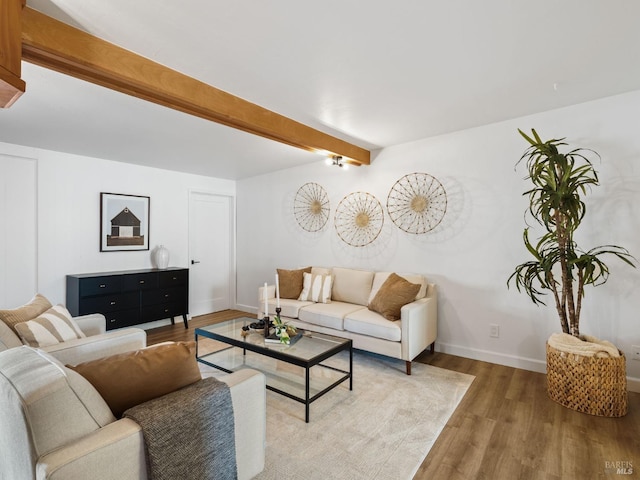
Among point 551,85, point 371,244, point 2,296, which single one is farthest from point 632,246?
point 2,296

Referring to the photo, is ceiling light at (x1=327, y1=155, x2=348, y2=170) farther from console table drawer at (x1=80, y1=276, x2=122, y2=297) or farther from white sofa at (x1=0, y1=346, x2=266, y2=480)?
white sofa at (x1=0, y1=346, x2=266, y2=480)

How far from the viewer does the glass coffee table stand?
94.8 inches

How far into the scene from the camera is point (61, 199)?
159 inches

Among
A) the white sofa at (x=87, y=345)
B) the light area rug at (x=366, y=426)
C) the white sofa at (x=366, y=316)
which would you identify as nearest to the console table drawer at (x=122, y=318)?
the white sofa at (x=366, y=316)

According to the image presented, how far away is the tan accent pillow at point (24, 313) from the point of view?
1.83 m

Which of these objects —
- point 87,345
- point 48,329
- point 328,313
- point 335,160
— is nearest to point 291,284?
point 328,313

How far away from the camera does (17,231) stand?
12.2 ft

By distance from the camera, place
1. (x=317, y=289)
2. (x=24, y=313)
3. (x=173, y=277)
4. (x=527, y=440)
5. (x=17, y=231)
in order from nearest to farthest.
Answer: (x=24, y=313), (x=527, y=440), (x=17, y=231), (x=317, y=289), (x=173, y=277)

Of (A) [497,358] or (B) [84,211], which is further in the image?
(B) [84,211]

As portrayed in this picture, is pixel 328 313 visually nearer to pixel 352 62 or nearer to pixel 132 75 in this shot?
pixel 352 62

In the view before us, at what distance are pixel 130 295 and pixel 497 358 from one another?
14.2 ft

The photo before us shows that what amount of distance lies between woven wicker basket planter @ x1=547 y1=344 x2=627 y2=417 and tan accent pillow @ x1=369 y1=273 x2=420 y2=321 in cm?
123

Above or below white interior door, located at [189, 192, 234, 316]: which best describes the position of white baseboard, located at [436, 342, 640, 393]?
below

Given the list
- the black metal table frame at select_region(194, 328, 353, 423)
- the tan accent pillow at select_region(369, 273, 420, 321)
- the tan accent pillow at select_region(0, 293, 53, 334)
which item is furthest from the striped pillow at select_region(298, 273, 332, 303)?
the tan accent pillow at select_region(0, 293, 53, 334)
